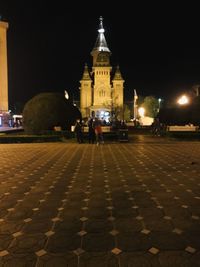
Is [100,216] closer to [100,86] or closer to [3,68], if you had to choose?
[3,68]

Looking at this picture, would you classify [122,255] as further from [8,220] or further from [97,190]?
[97,190]

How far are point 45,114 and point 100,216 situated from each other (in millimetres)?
23190

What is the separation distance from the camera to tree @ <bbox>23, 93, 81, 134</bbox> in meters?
28.8

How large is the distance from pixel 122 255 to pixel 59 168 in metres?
7.38

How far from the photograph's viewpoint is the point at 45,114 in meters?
28.8

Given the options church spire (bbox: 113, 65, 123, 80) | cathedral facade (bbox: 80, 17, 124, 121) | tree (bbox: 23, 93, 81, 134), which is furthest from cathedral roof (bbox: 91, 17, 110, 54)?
tree (bbox: 23, 93, 81, 134)

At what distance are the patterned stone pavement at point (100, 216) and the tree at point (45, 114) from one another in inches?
688

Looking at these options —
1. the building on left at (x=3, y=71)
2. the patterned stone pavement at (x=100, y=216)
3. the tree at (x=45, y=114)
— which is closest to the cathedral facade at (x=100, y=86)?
the building on left at (x=3, y=71)

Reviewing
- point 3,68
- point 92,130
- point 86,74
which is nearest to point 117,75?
point 86,74

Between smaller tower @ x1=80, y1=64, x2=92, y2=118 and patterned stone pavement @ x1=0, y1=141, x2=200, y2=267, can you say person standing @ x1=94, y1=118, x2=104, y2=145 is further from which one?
smaller tower @ x1=80, y1=64, x2=92, y2=118

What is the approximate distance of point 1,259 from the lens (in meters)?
4.56

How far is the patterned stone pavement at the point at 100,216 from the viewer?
15.2 ft

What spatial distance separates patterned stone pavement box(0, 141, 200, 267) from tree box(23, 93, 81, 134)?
17468mm

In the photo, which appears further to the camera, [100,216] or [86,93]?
[86,93]
